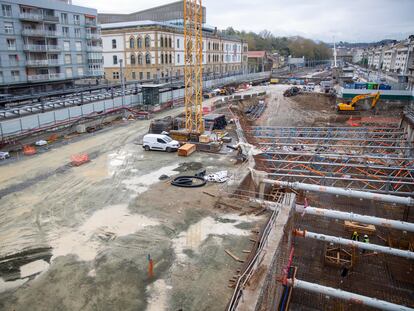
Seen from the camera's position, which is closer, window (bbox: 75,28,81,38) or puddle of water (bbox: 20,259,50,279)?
puddle of water (bbox: 20,259,50,279)

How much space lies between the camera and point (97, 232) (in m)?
16.3

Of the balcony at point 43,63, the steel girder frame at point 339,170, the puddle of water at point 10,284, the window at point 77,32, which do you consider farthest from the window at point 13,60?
the puddle of water at point 10,284

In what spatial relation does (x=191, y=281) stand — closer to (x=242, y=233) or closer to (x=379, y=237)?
(x=242, y=233)

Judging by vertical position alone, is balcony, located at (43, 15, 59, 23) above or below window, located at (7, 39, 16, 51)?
above

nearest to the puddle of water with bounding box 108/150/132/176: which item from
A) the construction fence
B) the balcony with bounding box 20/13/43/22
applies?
the construction fence

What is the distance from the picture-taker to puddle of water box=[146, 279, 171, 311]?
453 inches

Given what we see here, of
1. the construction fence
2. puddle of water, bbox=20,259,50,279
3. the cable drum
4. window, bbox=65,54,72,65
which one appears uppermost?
window, bbox=65,54,72,65

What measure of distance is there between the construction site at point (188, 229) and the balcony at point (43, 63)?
21576mm

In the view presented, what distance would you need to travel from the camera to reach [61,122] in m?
35.7

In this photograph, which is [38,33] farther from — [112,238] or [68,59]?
[112,238]

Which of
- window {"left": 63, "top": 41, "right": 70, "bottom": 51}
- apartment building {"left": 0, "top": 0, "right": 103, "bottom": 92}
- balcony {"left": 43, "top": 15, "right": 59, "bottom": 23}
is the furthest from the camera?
window {"left": 63, "top": 41, "right": 70, "bottom": 51}

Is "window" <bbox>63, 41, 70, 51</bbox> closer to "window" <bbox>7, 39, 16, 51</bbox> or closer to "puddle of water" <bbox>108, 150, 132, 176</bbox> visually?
"window" <bbox>7, 39, 16, 51</bbox>

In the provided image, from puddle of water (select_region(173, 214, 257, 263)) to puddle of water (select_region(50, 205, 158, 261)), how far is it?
2117mm

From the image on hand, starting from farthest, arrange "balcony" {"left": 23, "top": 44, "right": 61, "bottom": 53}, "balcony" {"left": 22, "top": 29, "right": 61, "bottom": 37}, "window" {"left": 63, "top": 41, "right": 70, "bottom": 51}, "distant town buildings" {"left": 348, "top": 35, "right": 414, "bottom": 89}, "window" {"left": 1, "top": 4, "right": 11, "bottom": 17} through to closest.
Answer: "distant town buildings" {"left": 348, "top": 35, "right": 414, "bottom": 89}
"window" {"left": 63, "top": 41, "right": 70, "bottom": 51}
"balcony" {"left": 23, "top": 44, "right": 61, "bottom": 53}
"balcony" {"left": 22, "top": 29, "right": 61, "bottom": 37}
"window" {"left": 1, "top": 4, "right": 11, "bottom": 17}
